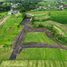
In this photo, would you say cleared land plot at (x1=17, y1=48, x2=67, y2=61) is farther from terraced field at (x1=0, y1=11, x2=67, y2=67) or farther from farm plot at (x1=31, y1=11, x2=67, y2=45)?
farm plot at (x1=31, y1=11, x2=67, y2=45)

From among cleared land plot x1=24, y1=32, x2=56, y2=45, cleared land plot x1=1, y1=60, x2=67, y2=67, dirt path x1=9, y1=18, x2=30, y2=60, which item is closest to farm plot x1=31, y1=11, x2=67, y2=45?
cleared land plot x1=24, y1=32, x2=56, y2=45

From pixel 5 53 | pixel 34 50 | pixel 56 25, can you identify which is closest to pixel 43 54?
pixel 34 50

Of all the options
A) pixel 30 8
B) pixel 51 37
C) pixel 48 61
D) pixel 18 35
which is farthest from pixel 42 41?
pixel 30 8

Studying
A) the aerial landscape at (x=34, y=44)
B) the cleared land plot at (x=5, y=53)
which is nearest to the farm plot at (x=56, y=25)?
the aerial landscape at (x=34, y=44)

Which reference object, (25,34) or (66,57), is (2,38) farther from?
(66,57)

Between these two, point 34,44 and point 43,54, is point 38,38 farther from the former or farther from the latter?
point 43,54

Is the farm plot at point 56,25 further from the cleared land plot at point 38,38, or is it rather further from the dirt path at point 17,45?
the dirt path at point 17,45

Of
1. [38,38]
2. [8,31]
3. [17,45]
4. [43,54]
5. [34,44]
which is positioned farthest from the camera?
[8,31]
